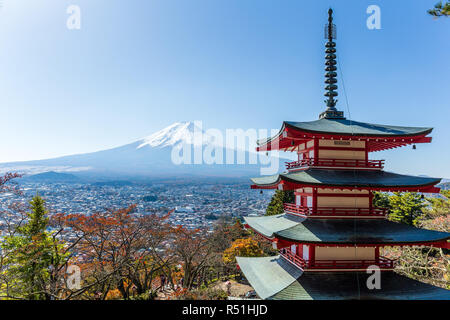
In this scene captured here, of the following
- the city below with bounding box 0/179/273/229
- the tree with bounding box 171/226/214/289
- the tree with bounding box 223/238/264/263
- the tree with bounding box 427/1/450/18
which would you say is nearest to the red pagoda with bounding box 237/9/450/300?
the tree with bounding box 427/1/450/18

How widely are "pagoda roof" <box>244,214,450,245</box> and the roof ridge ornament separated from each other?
3.43m

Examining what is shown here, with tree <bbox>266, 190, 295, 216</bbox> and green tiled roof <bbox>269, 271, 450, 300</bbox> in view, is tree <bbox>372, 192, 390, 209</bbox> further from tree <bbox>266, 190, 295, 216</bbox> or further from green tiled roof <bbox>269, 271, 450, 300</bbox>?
green tiled roof <bbox>269, 271, 450, 300</bbox>

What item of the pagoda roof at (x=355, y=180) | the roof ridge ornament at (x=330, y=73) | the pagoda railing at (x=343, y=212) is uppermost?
the roof ridge ornament at (x=330, y=73)

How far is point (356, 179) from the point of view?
7285mm

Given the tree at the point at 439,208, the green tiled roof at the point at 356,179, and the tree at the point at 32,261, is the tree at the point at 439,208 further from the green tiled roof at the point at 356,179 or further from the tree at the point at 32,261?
Answer: the tree at the point at 32,261

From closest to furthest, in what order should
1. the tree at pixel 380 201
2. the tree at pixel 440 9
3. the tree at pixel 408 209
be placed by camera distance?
1. the tree at pixel 440 9
2. the tree at pixel 408 209
3. the tree at pixel 380 201

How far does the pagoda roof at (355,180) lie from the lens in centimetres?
687

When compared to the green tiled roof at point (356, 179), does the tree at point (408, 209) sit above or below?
below

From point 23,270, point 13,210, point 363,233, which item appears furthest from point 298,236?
point 13,210

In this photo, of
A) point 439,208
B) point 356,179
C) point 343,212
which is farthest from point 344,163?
point 439,208

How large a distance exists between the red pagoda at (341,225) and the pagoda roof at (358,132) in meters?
0.02

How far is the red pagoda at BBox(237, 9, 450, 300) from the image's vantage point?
665 cm

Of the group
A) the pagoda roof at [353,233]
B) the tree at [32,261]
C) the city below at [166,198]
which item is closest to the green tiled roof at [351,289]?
the pagoda roof at [353,233]
